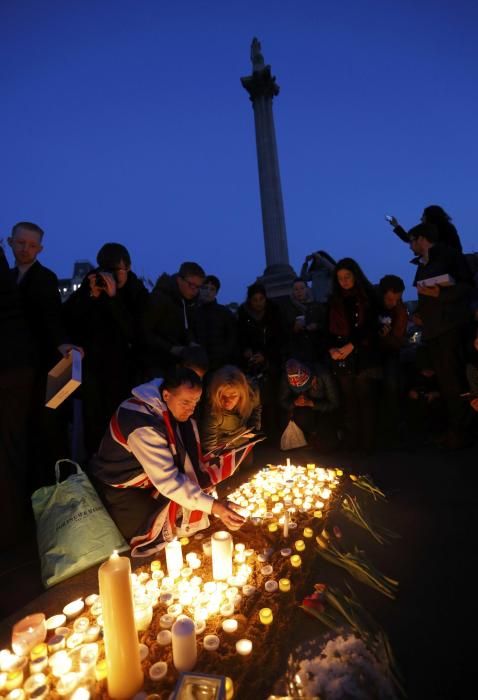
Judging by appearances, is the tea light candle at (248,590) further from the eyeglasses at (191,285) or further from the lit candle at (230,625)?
the eyeglasses at (191,285)

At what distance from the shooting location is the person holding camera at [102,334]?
3385 mm

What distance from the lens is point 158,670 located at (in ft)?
4.88

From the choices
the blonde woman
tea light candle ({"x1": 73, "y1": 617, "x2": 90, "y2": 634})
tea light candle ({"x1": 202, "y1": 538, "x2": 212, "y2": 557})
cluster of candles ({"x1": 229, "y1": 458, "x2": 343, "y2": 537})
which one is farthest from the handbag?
tea light candle ({"x1": 73, "y1": 617, "x2": 90, "y2": 634})

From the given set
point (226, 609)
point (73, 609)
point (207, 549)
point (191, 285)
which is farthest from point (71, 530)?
point (191, 285)

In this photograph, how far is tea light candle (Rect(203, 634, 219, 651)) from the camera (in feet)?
5.20

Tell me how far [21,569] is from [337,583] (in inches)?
75.7

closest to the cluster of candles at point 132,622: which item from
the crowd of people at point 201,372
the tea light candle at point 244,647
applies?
the tea light candle at point 244,647

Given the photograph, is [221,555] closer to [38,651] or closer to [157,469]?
[157,469]

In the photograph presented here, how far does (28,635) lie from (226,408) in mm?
2155

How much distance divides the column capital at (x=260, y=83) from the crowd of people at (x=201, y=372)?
31.1 feet

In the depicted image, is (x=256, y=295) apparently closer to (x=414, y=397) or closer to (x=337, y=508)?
(x=414, y=397)

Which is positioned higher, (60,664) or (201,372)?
(201,372)

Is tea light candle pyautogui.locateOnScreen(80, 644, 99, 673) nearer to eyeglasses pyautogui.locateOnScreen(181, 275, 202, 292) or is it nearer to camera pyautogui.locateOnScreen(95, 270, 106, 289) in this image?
camera pyautogui.locateOnScreen(95, 270, 106, 289)

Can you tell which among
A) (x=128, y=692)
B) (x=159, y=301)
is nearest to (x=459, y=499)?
(x=128, y=692)
